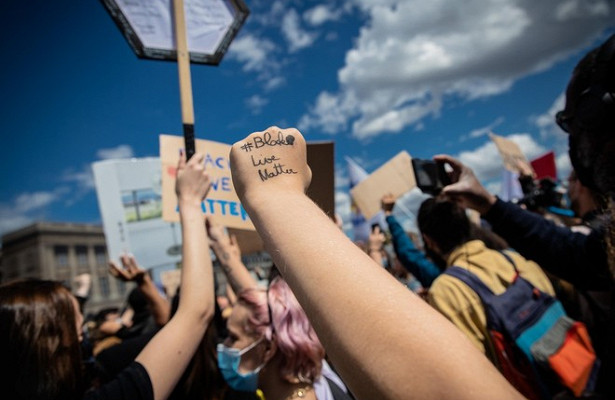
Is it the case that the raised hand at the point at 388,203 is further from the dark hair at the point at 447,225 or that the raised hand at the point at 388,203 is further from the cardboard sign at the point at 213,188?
the cardboard sign at the point at 213,188

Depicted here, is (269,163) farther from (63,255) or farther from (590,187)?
(63,255)

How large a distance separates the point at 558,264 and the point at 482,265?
0.33 m

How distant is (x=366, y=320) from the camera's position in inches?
17.1

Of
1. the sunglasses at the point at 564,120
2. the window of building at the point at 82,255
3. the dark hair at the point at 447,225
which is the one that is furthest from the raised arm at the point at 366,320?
the window of building at the point at 82,255

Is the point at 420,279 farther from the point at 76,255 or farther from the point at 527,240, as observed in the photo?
the point at 76,255

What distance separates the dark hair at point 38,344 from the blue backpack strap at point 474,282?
1694mm

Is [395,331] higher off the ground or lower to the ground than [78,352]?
higher

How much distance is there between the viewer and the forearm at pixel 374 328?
1.32 feet

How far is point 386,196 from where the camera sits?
346 centimetres

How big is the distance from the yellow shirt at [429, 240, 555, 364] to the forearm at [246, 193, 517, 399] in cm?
139

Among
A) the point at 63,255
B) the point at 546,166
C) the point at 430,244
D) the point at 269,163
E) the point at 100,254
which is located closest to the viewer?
the point at 269,163

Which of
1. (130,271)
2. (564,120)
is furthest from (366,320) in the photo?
(130,271)

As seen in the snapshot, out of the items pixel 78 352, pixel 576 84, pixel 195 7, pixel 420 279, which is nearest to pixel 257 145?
pixel 576 84

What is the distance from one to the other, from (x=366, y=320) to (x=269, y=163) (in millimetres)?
292
